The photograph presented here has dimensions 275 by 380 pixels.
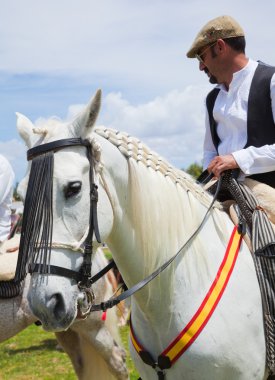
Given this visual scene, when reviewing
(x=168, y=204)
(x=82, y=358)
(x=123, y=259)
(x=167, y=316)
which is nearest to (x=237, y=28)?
(x=168, y=204)

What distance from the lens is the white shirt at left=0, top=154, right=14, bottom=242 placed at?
4660mm

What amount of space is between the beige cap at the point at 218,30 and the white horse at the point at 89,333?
2265 mm

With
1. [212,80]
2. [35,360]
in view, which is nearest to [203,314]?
[212,80]

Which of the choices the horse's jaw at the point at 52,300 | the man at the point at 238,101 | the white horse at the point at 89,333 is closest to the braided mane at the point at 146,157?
the man at the point at 238,101

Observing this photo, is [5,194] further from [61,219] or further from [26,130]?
[61,219]

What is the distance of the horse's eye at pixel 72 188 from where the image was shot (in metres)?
2.39

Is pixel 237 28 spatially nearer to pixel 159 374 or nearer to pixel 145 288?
pixel 145 288

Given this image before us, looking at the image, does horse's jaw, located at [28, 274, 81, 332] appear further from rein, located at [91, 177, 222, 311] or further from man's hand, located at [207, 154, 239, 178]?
man's hand, located at [207, 154, 239, 178]

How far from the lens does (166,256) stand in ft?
8.95

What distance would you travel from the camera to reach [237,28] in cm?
327

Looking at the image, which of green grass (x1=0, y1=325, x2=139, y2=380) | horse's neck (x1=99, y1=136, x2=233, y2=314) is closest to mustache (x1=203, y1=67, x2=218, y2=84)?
horse's neck (x1=99, y1=136, x2=233, y2=314)

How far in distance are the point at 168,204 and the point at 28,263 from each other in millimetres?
828

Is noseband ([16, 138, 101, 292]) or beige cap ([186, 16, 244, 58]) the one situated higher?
beige cap ([186, 16, 244, 58])

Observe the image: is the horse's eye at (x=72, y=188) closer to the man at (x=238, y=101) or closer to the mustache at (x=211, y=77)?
the man at (x=238, y=101)
